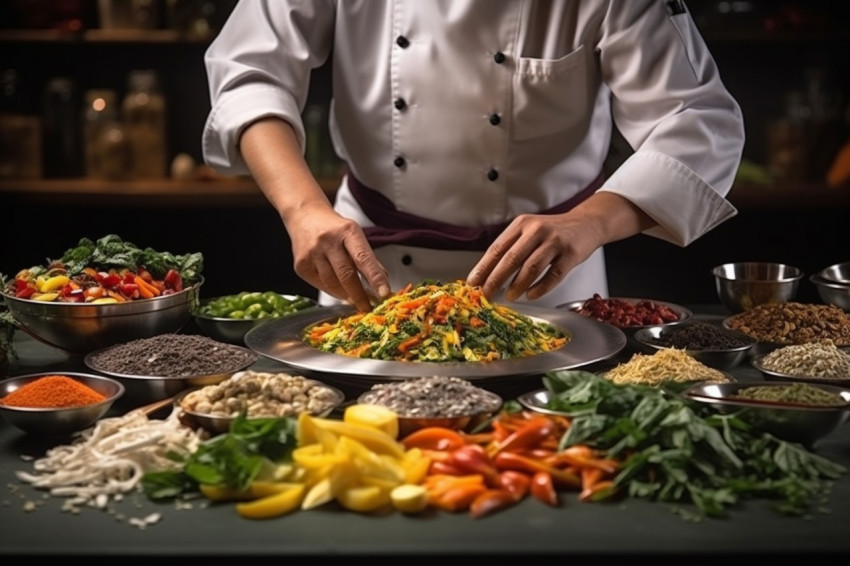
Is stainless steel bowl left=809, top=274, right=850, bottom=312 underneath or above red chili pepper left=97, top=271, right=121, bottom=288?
underneath

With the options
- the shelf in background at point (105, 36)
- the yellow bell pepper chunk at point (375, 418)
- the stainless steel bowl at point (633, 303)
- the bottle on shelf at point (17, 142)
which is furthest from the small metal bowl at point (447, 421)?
the bottle on shelf at point (17, 142)

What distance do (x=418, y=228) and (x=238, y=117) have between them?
0.49 meters

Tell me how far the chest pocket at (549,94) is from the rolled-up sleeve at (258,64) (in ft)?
1.65

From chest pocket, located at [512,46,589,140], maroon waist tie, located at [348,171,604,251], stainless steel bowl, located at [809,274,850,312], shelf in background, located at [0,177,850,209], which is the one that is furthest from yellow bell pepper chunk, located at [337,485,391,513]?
shelf in background, located at [0,177,850,209]

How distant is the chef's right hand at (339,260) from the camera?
2207 mm

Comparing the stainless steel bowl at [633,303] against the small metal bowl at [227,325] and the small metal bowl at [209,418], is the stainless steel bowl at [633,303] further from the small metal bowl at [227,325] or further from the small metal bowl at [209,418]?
the small metal bowl at [209,418]

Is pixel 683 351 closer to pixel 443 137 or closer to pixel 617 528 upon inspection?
pixel 617 528

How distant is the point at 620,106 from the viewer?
9.00 ft

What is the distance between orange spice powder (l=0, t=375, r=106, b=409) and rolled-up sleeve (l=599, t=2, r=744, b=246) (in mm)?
1179

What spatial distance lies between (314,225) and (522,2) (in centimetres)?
77

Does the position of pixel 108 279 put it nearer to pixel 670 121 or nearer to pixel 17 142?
pixel 670 121

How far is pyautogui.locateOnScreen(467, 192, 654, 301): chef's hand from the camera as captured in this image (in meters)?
2.23

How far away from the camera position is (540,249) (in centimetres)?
224

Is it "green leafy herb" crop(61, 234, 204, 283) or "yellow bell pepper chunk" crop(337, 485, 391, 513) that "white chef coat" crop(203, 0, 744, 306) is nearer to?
"green leafy herb" crop(61, 234, 204, 283)
